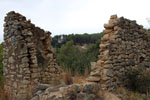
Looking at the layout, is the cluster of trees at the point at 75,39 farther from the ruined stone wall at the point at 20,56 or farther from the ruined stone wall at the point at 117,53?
the ruined stone wall at the point at 117,53

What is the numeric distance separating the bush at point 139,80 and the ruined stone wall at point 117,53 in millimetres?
173

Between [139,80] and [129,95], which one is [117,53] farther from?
[129,95]

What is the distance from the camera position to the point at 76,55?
1806 cm

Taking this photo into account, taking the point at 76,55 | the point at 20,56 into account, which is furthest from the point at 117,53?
the point at 76,55

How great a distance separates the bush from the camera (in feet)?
17.3

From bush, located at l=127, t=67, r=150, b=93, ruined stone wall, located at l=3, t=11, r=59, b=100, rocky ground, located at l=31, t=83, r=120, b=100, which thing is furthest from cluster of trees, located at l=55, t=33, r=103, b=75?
rocky ground, located at l=31, t=83, r=120, b=100

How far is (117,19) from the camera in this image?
5.66 metres

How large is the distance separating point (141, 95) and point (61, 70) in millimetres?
3587

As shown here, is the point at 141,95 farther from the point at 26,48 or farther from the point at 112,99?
the point at 26,48

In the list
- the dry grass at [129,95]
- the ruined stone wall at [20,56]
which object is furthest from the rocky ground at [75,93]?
the ruined stone wall at [20,56]

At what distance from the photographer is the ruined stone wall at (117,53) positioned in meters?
5.23

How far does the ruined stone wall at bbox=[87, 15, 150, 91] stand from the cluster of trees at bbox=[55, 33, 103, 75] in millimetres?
2153

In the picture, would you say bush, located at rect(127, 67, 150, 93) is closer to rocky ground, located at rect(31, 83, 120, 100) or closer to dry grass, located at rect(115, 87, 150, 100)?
dry grass, located at rect(115, 87, 150, 100)

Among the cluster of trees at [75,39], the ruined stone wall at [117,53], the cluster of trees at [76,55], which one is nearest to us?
the ruined stone wall at [117,53]
